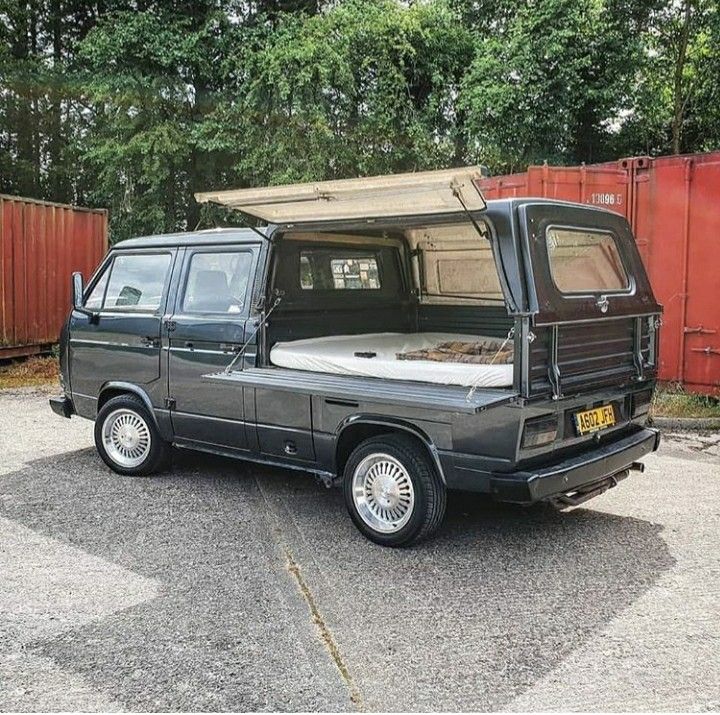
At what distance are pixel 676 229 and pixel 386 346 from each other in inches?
181

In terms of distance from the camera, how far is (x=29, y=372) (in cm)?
1231

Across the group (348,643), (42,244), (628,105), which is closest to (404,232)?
(348,643)

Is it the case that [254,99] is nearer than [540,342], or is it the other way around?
[540,342]

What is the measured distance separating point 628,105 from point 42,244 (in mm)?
13147

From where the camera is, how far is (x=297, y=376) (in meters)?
5.11

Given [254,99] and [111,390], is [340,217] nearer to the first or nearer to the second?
[111,390]

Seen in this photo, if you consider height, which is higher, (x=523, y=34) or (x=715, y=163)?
(x=523, y=34)

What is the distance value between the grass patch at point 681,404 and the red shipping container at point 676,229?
12 centimetres

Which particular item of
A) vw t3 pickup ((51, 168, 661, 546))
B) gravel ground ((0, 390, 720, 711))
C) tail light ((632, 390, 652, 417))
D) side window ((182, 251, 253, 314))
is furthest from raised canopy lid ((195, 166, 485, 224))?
gravel ground ((0, 390, 720, 711))

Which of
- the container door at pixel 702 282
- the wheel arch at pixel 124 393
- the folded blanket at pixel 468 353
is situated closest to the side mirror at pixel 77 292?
the wheel arch at pixel 124 393

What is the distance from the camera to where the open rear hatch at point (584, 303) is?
14.1 feet

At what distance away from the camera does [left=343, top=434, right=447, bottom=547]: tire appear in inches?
176

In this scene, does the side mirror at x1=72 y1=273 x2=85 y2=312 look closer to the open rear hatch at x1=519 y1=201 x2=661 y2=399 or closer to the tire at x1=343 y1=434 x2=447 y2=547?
the tire at x1=343 y1=434 x2=447 y2=547

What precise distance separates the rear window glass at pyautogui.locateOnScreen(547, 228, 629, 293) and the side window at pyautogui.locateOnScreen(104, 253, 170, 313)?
3080 millimetres
